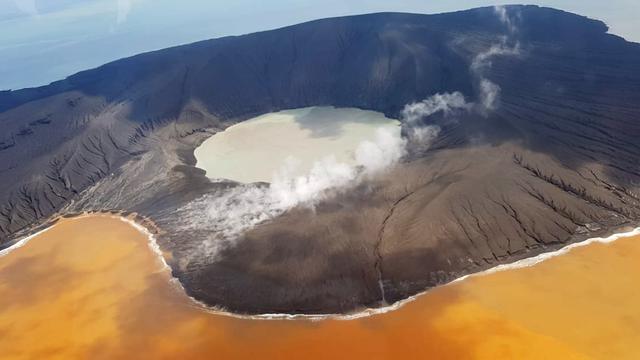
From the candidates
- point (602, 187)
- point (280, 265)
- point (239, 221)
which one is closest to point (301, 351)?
point (280, 265)

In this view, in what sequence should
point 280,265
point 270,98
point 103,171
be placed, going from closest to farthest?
1. point 280,265
2. point 103,171
3. point 270,98

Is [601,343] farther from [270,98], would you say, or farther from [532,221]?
[270,98]

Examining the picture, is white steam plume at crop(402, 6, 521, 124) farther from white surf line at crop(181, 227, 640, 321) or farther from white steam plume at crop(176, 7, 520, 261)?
white surf line at crop(181, 227, 640, 321)

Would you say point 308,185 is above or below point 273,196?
above

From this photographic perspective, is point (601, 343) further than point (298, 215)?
No

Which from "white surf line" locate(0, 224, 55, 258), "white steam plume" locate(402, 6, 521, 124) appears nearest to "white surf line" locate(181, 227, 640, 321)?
"white steam plume" locate(402, 6, 521, 124)

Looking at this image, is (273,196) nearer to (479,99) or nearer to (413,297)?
(413,297)

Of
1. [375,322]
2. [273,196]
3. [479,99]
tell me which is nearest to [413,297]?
[375,322]
